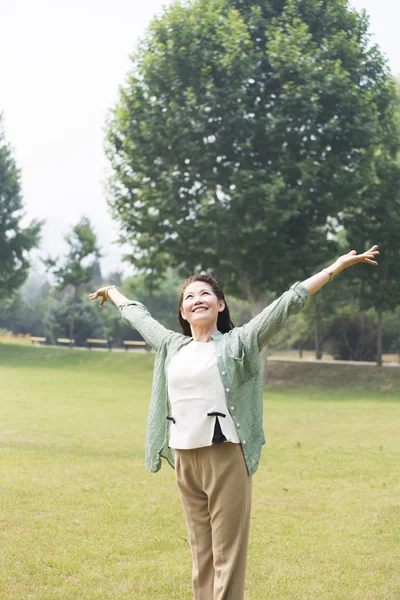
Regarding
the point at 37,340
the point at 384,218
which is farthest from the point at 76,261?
the point at 384,218

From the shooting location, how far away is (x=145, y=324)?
5.07 metres

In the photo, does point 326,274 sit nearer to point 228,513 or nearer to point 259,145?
point 228,513

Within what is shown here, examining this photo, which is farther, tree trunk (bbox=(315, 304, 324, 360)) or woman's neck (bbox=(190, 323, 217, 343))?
tree trunk (bbox=(315, 304, 324, 360))

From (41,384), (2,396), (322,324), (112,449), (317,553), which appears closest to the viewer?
(317,553)

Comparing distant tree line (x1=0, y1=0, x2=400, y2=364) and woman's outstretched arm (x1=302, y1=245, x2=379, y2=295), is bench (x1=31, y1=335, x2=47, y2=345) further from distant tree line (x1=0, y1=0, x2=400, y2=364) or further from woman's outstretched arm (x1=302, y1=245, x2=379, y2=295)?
woman's outstretched arm (x1=302, y1=245, x2=379, y2=295)

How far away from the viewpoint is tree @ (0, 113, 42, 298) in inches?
1852

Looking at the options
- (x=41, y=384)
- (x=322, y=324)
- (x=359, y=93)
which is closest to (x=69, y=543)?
(x=41, y=384)

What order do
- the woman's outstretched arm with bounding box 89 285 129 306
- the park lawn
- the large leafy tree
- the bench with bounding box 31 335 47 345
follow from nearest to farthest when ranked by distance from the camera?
the woman's outstretched arm with bounding box 89 285 129 306
the park lawn
the large leafy tree
the bench with bounding box 31 335 47 345

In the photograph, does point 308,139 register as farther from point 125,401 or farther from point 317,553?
point 317,553

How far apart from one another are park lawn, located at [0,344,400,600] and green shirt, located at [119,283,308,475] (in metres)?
2.23

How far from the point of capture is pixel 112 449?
45.9 ft

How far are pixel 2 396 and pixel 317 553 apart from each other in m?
17.4

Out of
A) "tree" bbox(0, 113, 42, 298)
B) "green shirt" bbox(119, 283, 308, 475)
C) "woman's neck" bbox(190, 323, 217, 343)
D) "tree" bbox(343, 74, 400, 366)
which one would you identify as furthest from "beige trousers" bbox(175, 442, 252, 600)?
"tree" bbox(0, 113, 42, 298)

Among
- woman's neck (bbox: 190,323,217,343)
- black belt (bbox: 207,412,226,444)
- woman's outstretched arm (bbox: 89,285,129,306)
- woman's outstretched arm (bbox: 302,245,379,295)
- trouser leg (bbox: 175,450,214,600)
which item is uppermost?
woman's outstretched arm (bbox: 302,245,379,295)
